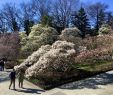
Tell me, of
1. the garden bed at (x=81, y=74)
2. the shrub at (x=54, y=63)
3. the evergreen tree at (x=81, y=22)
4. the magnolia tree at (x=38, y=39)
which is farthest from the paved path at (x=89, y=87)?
the evergreen tree at (x=81, y=22)

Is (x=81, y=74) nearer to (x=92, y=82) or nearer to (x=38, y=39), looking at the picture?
(x=92, y=82)

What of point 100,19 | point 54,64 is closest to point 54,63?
point 54,64

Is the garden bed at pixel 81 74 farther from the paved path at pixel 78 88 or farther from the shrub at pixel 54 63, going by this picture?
the shrub at pixel 54 63

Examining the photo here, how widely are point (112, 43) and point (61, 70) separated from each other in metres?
5.79

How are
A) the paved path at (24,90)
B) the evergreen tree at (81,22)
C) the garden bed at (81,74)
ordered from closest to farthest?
the paved path at (24,90) → the garden bed at (81,74) → the evergreen tree at (81,22)

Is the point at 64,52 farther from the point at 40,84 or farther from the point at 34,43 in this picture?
the point at 34,43

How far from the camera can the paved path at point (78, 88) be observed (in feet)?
62.7

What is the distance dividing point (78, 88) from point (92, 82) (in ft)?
6.76

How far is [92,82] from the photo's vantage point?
21781 mm

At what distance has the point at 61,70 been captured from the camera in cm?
2341

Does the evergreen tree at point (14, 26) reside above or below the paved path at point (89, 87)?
above

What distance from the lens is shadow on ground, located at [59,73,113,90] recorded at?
20.6 m

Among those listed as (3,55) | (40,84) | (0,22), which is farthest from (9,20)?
(40,84)

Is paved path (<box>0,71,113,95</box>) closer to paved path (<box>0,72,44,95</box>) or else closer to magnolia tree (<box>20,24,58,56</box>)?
paved path (<box>0,72,44,95</box>)
